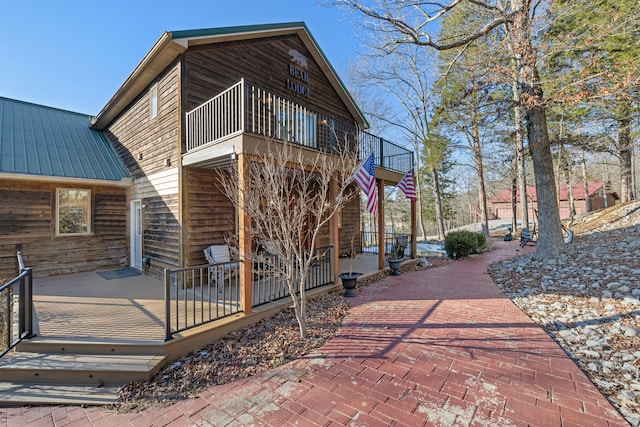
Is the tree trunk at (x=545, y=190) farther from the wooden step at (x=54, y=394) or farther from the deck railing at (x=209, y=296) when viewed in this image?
the wooden step at (x=54, y=394)

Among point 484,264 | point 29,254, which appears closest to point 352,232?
point 484,264

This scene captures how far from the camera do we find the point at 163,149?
7.49 meters

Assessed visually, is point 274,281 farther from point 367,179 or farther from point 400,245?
point 400,245

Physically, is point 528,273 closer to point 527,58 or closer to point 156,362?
point 527,58

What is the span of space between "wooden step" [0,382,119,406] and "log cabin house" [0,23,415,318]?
7.29ft

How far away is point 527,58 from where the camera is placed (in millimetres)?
7594

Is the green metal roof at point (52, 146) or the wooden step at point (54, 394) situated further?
the green metal roof at point (52, 146)

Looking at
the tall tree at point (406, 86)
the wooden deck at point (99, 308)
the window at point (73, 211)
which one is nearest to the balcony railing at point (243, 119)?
the wooden deck at point (99, 308)

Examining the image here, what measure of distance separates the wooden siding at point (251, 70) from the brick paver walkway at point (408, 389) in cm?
618

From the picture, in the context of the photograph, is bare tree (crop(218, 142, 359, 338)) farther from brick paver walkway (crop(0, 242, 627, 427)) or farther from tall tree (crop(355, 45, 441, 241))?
tall tree (crop(355, 45, 441, 241))

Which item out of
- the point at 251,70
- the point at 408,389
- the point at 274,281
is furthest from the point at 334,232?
the point at 251,70

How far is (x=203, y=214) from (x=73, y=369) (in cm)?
396

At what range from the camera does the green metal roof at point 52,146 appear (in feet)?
25.8

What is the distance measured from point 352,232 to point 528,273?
19.6 ft
